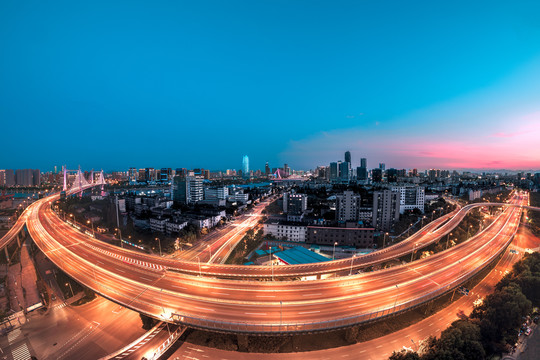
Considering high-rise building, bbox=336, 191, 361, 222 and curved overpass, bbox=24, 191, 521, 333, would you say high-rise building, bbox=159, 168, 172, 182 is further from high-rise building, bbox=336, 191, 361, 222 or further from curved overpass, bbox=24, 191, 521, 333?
curved overpass, bbox=24, 191, 521, 333

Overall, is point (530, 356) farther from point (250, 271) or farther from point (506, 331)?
point (250, 271)

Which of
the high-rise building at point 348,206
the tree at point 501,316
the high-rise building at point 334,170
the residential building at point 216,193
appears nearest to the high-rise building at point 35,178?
the residential building at point 216,193

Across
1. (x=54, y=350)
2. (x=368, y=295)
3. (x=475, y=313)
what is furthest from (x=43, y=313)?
(x=475, y=313)

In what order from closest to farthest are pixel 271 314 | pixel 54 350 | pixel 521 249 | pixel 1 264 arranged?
pixel 271 314
pixel 54 350
pixel 1 264
pixel 521 249

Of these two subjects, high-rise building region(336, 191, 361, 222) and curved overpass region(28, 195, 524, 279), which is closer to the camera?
curved overpass region(28, 195, 524, 279)

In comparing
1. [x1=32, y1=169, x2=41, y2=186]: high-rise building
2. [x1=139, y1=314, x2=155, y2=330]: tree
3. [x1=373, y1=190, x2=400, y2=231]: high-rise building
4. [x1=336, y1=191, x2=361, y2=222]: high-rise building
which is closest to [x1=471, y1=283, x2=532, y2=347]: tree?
[x1=373, y1=190, x2=400, y2=231]: high-rise building
